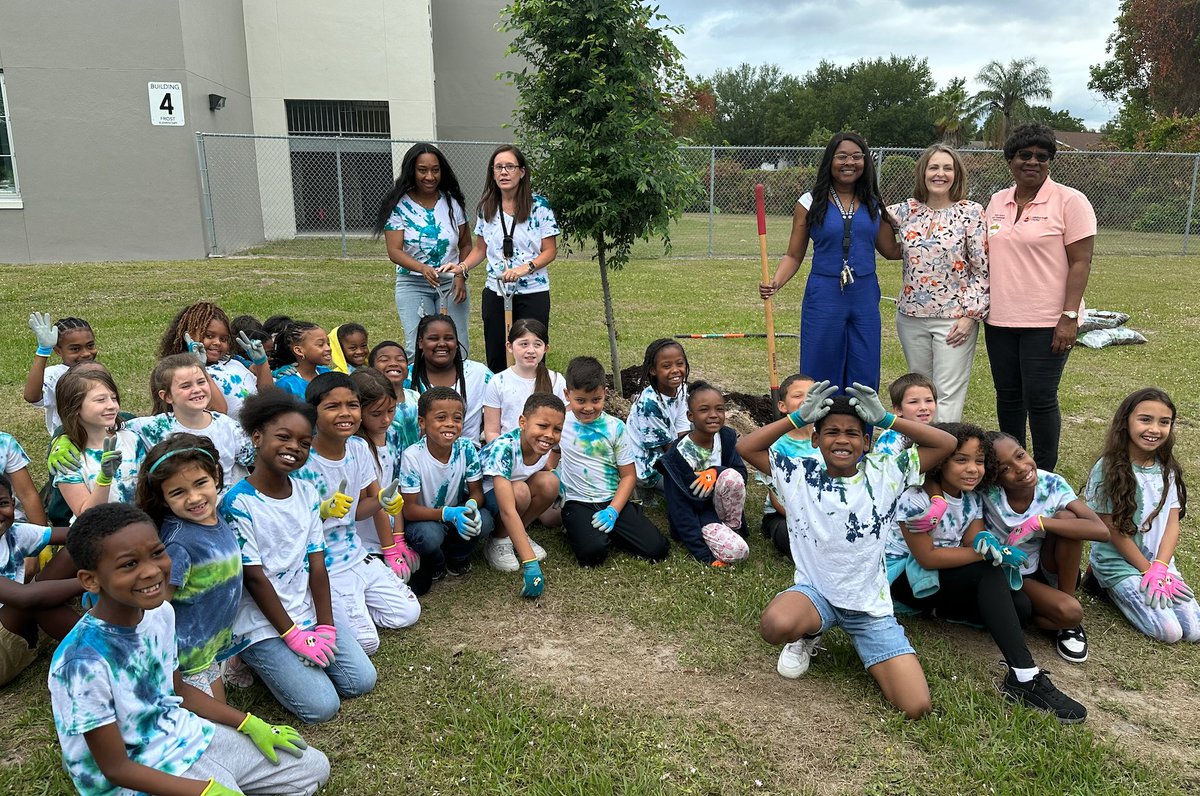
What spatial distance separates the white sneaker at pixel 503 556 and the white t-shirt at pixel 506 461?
0.93 feet

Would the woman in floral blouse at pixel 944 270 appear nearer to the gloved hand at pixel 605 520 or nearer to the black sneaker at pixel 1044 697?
the black sneaker at pixel 1044 697

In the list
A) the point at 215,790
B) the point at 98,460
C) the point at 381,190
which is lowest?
the point at 215,790

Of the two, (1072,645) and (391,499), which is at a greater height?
(391,499)

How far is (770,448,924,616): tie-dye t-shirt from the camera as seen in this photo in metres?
3.18

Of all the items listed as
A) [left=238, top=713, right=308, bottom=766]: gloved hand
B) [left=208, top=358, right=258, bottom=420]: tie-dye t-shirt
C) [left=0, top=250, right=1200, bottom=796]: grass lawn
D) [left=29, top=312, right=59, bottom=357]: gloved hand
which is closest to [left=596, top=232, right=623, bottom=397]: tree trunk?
[left=0, top=250, right=1200, bottom=796]: grass lawn

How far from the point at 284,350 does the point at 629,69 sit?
280 centimetres

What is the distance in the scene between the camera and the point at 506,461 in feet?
13.9

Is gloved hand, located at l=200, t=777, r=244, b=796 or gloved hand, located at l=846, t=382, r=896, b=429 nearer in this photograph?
gloved hand, located at l=200, t=777, r=244, b=796

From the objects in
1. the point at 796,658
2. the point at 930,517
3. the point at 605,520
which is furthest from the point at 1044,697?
the point at 605,520

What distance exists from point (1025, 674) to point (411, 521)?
2.73 metres

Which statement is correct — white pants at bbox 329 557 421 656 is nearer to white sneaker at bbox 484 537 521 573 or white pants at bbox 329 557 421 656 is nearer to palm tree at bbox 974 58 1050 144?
white sneaker at bbox 484 537 521 573

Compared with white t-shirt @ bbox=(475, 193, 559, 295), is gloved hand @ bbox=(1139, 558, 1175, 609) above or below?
below

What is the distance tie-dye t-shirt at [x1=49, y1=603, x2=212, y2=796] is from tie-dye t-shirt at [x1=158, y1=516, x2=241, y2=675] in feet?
1.01

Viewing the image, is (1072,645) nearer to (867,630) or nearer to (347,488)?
(867,630)
